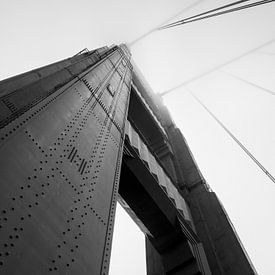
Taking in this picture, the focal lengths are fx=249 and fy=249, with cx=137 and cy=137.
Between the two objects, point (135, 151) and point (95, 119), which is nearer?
point (95, 119)

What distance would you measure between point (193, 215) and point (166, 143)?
23.4 ft

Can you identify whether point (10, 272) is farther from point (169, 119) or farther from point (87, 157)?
point (169, 119)

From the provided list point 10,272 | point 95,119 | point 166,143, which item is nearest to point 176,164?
point 166,143

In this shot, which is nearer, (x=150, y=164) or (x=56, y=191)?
(x=56, y=191)

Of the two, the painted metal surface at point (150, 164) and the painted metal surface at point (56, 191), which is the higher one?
the painted metal surface at point (56, 191)

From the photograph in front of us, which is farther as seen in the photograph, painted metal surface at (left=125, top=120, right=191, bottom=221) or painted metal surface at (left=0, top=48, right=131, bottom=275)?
painted metal surface at (left=125, top=120, right=191, bottom=221)

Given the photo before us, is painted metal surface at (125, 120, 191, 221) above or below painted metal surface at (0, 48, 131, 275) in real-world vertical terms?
below

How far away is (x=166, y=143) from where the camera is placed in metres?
17.9

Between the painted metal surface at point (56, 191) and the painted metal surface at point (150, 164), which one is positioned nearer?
the painted metal surface at point (56, 191)

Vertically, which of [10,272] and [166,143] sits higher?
[10,272]

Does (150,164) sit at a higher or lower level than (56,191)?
lower

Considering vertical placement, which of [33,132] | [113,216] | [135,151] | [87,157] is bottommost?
[135,151]

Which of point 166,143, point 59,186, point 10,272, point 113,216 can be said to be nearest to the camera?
point 10,272

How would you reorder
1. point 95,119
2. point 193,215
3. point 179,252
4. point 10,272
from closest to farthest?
point 10,272 < point 95,119 < point 179,252 < point 193,215
